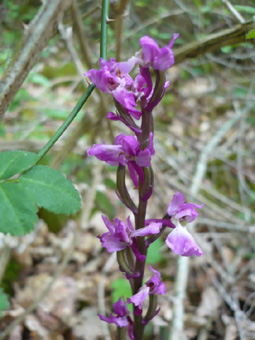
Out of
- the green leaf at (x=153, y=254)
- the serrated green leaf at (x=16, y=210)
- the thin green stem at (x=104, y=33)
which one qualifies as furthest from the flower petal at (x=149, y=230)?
the green leaf at (x=153, y=254)

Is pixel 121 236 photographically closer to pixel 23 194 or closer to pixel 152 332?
pixel 23 194

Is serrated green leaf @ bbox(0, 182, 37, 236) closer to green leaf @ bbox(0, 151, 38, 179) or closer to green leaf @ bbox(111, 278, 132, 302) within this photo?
green leaf @ bbox(0, 151, 38, 179)

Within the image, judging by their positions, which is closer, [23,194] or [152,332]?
[23,194]

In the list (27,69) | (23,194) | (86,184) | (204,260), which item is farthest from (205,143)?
(23,194)

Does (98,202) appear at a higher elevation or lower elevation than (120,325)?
lower

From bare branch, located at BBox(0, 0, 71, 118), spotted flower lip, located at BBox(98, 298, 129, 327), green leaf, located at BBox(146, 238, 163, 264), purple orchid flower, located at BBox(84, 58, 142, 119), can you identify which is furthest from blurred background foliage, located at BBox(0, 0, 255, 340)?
spotted flower lip, located at BBox(98, 298, 129, 327)

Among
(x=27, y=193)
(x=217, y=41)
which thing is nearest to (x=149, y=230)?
(x=27, y=193)

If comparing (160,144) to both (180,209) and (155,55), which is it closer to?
(180,209)

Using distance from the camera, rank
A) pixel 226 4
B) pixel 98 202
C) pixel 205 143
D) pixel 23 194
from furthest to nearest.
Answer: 1. pixel 205 143
2. pixel 98 202
3. pixel 226 4
4. pixel 23 194
